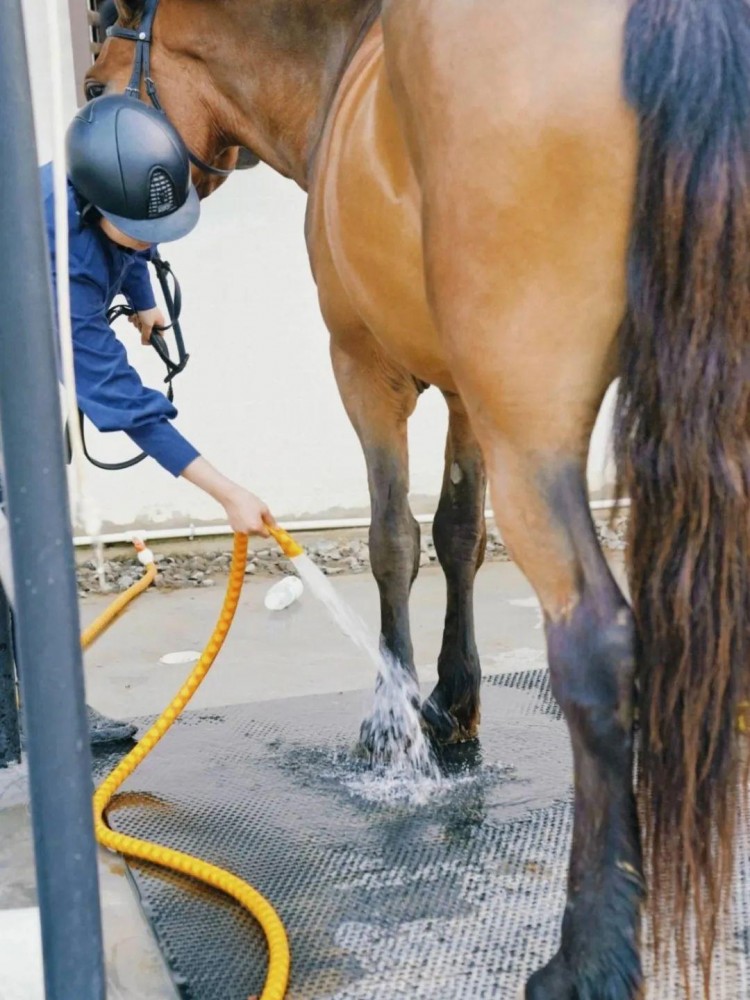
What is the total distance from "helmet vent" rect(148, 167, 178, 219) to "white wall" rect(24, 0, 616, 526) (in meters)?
2.34

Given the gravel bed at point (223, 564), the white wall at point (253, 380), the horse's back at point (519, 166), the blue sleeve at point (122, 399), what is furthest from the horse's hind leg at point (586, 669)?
the white wall at point (253, 380)

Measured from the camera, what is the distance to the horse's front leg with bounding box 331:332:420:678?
2.23 meters

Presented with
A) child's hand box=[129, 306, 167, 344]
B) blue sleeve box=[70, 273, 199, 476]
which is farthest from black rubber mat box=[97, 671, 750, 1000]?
child's hand box=[129, 306, 167, 344]

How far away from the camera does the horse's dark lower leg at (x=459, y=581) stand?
240cm

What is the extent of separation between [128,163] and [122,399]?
1.40 feet

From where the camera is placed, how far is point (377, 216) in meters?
1.54

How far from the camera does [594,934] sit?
1.35 m

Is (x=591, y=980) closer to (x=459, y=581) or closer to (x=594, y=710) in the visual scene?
(x=594, y=710)

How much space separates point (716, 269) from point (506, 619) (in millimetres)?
2537

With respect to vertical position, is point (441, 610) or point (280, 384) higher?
point (280, 384)

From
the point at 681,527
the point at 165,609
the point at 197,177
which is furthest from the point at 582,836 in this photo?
the point at 165,609

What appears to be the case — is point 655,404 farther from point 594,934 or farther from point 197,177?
point 197,177

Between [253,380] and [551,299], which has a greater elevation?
[551,299]

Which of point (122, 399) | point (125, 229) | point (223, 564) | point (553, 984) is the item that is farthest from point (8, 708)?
point (223, 564)
